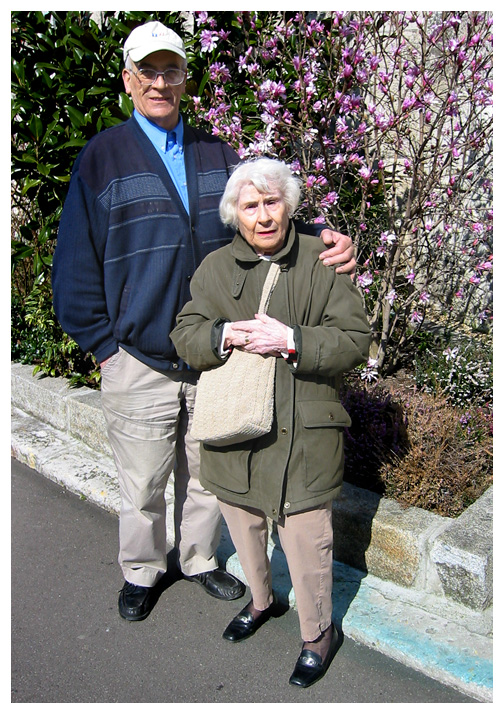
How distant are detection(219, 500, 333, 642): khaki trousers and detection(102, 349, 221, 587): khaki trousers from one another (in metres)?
0.47

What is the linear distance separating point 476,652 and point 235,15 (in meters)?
4.01

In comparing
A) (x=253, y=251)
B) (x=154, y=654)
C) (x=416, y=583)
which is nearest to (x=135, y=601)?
(x=154, y=654)

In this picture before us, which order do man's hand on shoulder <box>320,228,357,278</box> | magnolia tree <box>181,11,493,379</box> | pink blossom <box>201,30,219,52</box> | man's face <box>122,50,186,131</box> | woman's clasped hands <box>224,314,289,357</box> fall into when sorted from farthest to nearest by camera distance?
pink blossom <box>201,30,219,52</box>
magnolia tree <box>181,11,493,379</box>
man's face <box>122,50,186,131</box>
man's hand on shoulder <box>320,228,357,278</box>
woman's clasped hands <box>224,314,289,357</box>

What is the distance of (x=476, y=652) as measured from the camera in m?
2.61

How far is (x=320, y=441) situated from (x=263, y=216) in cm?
85

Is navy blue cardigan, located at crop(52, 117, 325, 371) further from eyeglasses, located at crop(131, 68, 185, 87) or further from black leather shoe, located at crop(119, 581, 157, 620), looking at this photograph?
black leather shoe, located at crop(119, 581, 157, 620)

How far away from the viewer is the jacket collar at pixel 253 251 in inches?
94.0

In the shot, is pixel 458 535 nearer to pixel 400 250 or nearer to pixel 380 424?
pixel 380 424

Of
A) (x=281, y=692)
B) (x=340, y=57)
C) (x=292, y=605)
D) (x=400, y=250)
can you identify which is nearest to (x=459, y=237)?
(x=400, y=250)

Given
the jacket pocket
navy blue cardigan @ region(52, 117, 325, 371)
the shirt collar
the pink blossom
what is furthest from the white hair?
the pink blossom

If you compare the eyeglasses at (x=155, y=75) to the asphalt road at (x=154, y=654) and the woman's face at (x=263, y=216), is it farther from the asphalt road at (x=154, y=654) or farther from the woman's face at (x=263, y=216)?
the asphalt road at (x=154, y=654)

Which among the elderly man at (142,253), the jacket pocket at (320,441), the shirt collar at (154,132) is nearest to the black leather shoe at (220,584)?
the elderly man at (142,253)

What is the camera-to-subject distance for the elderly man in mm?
2709

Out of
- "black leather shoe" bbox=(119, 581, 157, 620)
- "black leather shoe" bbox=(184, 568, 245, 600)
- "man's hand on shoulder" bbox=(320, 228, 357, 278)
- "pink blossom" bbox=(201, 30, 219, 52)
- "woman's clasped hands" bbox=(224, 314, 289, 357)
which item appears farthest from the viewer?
"pink blossom" bbox=(201, 30, 219, 52)
